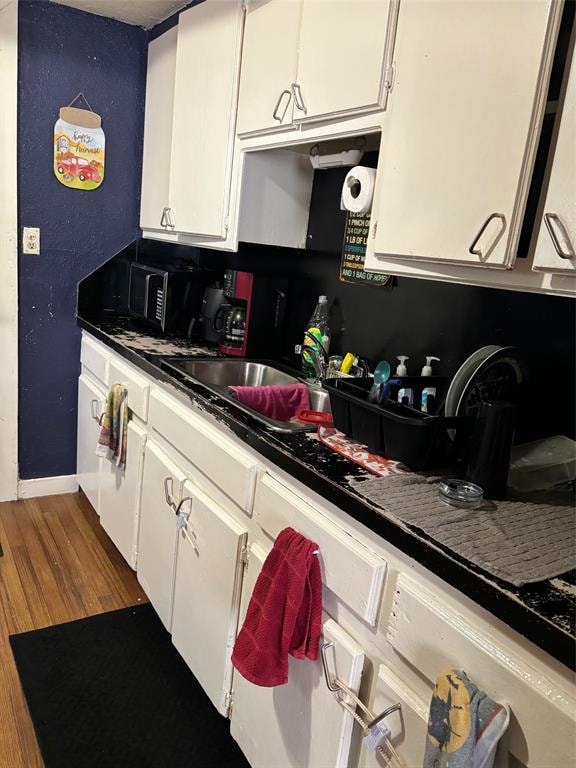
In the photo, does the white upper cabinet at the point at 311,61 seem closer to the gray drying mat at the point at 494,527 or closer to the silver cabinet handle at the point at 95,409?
the gray drying mat at the point at 494,527

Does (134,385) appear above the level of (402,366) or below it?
below

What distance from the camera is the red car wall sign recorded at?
8.11 ft

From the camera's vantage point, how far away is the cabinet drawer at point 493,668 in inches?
27.9

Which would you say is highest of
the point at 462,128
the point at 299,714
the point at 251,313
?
the point at 462,128

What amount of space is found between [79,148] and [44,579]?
1.84m

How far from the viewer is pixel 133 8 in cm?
234

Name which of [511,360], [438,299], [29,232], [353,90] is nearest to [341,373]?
[438,299]

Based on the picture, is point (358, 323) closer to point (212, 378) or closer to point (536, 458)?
point (212, 378)

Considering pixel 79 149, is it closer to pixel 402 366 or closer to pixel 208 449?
pixel 208 449

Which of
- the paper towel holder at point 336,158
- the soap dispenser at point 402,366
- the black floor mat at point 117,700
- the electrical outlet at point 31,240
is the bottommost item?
the black floor mat at point 117,700

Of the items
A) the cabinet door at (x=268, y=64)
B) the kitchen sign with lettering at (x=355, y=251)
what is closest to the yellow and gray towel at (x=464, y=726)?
the kitchen sign with lettering at (x=355, y=251)

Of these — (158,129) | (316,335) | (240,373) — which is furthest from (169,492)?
(158,129)

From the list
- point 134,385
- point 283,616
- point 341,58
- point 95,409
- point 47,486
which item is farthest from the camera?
point 47,486

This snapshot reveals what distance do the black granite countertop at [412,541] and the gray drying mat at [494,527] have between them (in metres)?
0.02
